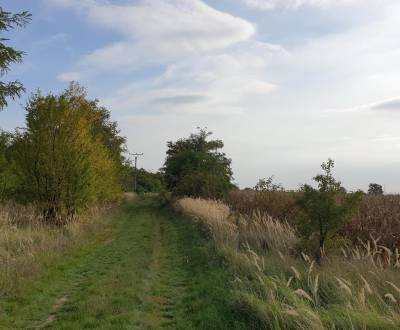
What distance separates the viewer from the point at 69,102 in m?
22.5

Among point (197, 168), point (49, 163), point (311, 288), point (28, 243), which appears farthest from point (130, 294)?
point (197, 168)

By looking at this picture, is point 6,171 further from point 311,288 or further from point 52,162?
point 311,288

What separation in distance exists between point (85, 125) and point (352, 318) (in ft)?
62.8

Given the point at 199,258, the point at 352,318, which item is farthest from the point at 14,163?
the point at 352,318

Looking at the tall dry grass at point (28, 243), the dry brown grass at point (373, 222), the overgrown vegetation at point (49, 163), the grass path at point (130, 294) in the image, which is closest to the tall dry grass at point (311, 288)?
the grass path at point (130, 294)

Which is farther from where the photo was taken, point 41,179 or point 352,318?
point 41,179

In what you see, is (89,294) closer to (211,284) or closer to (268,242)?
(211,284)

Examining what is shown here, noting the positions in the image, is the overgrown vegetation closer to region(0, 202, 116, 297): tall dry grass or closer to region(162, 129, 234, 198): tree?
region(0, 202, 116, 297): tall dry grass

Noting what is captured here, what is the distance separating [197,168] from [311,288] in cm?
4596

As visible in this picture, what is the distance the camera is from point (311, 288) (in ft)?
24.6

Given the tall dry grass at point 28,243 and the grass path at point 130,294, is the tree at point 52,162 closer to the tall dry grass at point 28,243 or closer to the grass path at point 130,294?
the tall dry grass at point 28,243

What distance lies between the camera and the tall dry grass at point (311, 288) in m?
6.16

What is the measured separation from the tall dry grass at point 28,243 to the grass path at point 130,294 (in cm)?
44

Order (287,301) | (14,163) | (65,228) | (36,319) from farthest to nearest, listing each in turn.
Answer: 1. (14,163)
2. (65,228)
3. (36,319)
4. (287,301)
